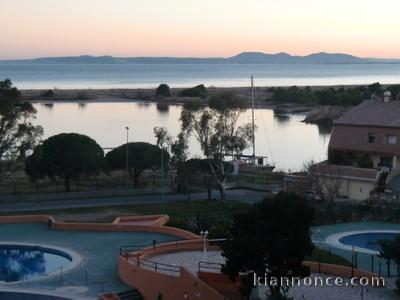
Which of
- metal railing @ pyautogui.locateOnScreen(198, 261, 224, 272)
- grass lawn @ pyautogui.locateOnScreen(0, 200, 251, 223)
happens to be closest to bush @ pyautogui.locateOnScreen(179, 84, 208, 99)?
grass lawn @ pyautogui.locateOnScreen(0, 200, 251, 223)

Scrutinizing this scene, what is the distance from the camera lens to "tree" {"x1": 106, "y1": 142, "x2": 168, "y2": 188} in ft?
127

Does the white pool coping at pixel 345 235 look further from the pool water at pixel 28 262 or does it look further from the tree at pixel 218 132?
the pool water at pixel 28 262


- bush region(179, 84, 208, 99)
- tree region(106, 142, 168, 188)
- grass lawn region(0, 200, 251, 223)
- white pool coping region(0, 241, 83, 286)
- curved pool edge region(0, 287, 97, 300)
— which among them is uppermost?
bush region(179, 84, 208, 99)

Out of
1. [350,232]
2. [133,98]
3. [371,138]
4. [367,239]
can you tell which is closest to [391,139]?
[371,138]

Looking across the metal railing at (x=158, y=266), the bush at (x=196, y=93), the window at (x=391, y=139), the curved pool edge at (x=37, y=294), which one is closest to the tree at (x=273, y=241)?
the metal railing at (x=158, y=266)

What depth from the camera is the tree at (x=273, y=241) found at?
56.3 feet

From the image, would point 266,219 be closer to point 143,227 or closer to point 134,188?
point 143,227

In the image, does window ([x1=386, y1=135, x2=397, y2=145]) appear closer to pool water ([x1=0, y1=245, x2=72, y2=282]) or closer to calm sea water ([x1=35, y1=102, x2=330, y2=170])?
calm sea water ([x1=35, y1=102, x2=330, y2=170])

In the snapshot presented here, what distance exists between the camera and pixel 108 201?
3547cm

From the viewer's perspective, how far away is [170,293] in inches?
776

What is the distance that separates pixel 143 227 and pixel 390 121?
689 inches

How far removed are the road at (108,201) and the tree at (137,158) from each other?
2.43 metres

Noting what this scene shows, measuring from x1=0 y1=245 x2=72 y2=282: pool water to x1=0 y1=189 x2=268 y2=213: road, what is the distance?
7.06 metres

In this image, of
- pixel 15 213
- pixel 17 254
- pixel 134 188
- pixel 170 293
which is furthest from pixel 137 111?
pixel 170 293
